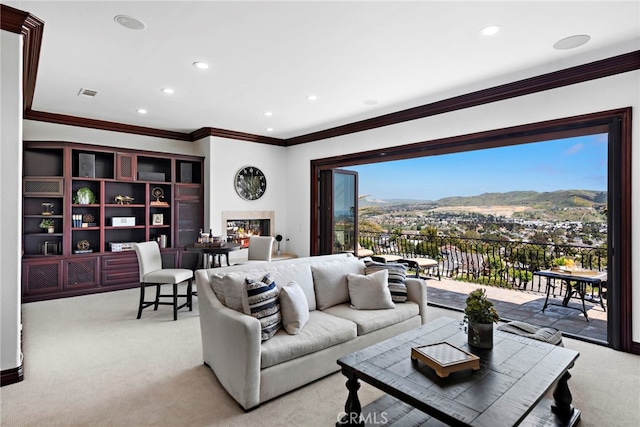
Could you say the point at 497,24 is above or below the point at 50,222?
above

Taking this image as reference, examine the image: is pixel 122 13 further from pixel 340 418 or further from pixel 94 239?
pixel 94 239

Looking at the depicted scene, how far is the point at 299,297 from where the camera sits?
2.82 meters

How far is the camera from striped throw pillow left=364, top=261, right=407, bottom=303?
3562 mm

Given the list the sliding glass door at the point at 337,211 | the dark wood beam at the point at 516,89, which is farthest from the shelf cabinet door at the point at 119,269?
the dark wood beam at the point at 516,89

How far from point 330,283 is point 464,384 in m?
1.72

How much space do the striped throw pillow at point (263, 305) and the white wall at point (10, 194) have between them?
1.79 meters

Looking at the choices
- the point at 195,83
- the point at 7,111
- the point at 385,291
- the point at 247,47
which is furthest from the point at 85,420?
the point at 195,83

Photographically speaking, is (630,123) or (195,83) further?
(195,83)

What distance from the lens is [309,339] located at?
102 inches

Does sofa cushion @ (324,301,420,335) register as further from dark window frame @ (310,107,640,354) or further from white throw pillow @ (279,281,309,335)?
dark window frame @ (310,107,640,354)

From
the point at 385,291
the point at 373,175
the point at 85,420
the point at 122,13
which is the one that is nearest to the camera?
the point at 85,420

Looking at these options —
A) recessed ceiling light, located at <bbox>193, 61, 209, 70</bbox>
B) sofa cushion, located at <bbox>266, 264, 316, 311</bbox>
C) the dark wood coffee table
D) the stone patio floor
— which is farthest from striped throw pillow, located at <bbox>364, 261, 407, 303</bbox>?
recessed ceiling light, located at <bbox>193, 61, 209, 70</bbox>

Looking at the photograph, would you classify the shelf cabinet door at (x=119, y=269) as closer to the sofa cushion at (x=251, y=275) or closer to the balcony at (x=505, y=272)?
the sofa cushion at (x=251, y=275)

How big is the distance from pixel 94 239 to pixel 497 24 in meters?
6.28
